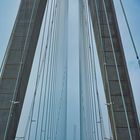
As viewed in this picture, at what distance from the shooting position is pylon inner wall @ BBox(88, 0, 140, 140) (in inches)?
161

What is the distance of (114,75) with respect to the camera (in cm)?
454

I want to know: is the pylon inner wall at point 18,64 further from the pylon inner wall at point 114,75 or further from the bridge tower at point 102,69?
the pylon inner wall at point 114,75

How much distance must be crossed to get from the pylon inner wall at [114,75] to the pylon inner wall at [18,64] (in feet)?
4.33

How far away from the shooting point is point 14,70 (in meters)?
4.39

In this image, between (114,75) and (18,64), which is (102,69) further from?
(18,64)

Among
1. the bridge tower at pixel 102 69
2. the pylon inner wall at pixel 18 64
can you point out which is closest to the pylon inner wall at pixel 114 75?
the bridge tower at pixel 102 69

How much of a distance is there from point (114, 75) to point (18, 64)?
179 centimetres

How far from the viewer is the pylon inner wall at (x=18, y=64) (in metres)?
3.97

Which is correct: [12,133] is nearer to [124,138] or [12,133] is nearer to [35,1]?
[124,138]

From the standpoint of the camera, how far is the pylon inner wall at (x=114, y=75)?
4.09 meters

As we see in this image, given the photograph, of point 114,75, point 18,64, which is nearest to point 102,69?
point 114,75

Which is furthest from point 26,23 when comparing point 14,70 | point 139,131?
point 139,131

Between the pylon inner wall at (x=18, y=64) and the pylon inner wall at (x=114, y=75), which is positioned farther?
the pylon inner wall at (x=114, y=75)

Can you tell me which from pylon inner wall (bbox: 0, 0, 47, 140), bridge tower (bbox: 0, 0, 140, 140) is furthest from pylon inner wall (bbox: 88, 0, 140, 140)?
pylon inner wall (bbox: 0, 0, 47, 140)
